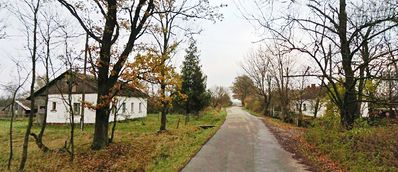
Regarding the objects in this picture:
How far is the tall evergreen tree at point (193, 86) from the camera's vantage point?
38000 millimetres

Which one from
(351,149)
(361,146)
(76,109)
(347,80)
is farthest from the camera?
(76,109)

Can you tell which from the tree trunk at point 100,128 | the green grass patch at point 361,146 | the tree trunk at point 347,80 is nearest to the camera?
the green grass patch at point 361,146

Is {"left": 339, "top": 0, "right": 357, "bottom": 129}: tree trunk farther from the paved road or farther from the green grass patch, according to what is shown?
the paved road

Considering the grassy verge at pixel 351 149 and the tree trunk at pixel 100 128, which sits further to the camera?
the tree trunk at pixel 100 128

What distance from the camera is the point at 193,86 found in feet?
125

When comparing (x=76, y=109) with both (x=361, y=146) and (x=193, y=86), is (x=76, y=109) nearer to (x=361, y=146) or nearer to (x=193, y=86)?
(x=193, y=86)

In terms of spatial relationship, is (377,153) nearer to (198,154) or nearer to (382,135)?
(382,135)

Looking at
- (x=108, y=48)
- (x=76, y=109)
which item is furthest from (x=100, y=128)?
(x=76, y=109)

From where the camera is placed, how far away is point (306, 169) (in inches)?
415

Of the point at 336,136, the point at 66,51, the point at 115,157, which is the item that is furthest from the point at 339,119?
the point at 66,51

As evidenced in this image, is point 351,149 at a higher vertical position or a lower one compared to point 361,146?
lower

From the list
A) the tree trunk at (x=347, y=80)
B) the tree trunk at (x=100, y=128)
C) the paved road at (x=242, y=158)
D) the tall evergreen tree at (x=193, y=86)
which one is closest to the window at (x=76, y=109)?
the tall evergreen tree at (x=193, y=86)

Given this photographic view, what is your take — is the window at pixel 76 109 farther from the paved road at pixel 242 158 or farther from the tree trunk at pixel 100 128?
the paved road at pixel 242 158

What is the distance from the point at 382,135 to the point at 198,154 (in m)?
6.56
